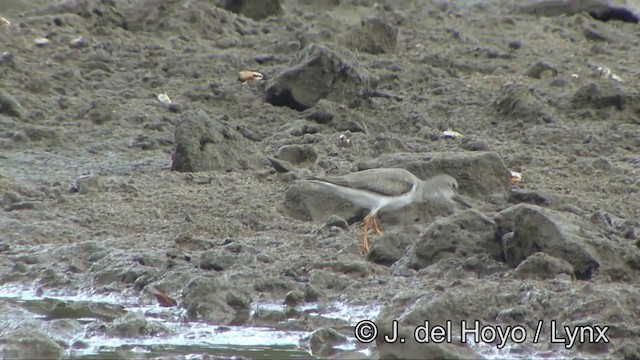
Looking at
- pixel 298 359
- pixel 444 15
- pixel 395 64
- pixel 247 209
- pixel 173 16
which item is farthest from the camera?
pixel 444 15

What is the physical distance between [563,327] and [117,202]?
349cm

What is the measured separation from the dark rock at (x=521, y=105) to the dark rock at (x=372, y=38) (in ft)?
5.82

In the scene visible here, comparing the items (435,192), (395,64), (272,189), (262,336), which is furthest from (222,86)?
(262,336)

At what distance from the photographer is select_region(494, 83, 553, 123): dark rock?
1132 centimetres

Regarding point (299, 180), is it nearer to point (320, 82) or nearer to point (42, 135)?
point (320, 82)

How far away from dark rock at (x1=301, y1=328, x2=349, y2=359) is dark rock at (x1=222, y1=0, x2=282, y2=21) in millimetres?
7829

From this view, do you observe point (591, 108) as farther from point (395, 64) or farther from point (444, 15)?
point (444, 15)

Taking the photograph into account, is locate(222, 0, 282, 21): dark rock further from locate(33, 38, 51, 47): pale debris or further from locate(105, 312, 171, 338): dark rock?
locate(105, 312, 171, 338): dark rock

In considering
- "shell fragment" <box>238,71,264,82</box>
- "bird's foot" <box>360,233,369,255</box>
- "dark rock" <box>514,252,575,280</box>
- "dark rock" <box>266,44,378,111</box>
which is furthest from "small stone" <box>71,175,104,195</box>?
"dark rock" <box>514,252,575,280</box>

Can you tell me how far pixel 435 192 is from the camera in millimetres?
8648

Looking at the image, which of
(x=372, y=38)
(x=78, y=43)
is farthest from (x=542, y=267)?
(x=78, y=43)

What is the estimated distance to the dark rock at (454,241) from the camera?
7840 millimetres

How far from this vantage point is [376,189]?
27.2 ft

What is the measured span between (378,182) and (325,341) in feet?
5.44
